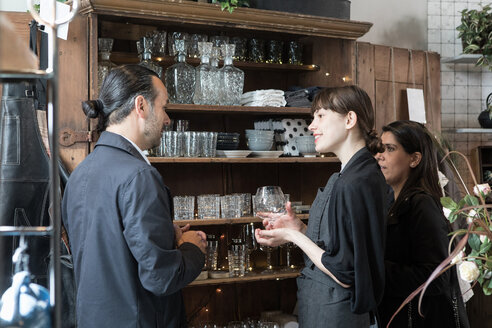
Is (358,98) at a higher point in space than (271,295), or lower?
higher

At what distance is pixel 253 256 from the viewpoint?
3.88 m

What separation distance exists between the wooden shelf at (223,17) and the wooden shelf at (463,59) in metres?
1.18

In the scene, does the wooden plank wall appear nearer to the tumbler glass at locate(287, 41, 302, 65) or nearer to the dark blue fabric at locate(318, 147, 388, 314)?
the tumbler glass at locate(287, 41, 302, 65)

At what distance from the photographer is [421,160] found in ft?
8.96

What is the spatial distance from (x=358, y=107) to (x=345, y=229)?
0.54 m

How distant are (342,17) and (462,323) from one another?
1929mm

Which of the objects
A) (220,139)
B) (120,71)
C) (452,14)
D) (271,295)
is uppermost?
(452,14)

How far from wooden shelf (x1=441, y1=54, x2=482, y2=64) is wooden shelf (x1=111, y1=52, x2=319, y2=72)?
1.26m

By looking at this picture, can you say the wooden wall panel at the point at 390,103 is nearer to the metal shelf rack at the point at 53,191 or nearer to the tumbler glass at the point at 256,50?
the tumbler glass at the point at 256,50

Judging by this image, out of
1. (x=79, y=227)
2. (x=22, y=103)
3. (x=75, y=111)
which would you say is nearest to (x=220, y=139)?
(x=75, y=111)

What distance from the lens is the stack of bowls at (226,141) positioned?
3447mm

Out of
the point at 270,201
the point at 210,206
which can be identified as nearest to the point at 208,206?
the point at 210,206

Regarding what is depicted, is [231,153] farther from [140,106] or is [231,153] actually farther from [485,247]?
[485,247]

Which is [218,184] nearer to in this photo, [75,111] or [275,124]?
[275,124]
